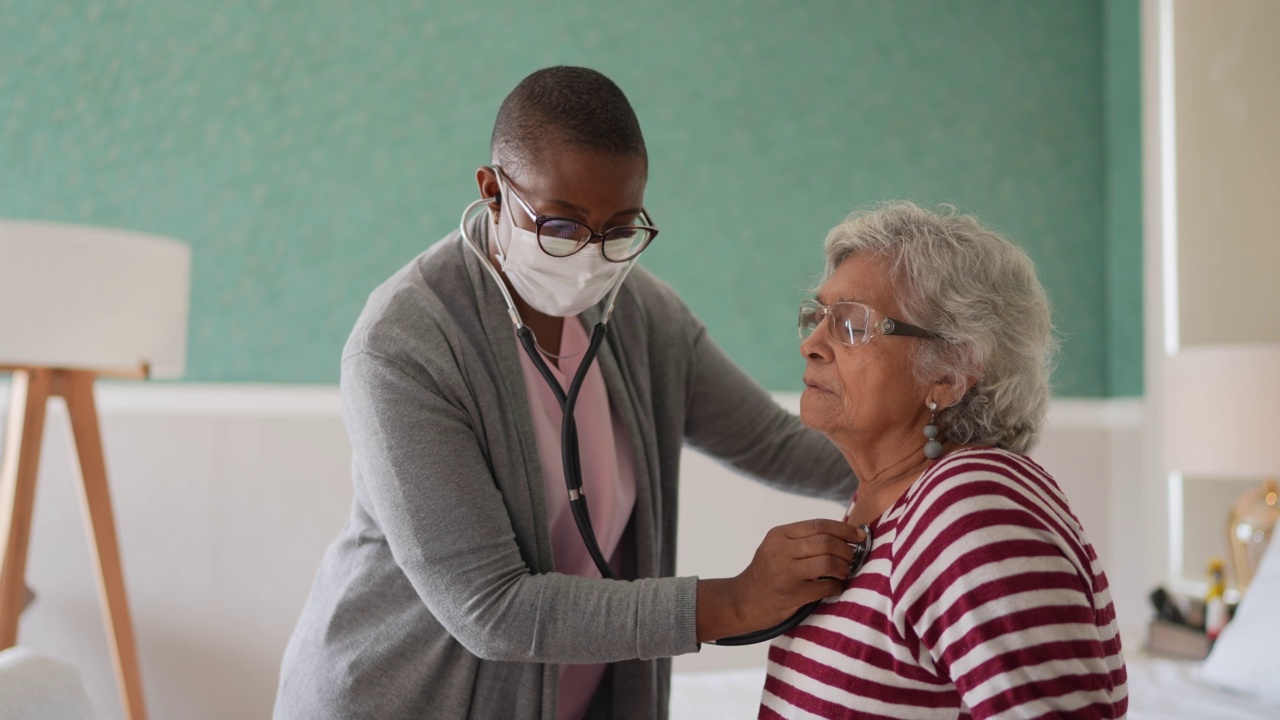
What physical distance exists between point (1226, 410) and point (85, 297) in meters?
2.48

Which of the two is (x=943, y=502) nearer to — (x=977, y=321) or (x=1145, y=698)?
(x=977, y=321)

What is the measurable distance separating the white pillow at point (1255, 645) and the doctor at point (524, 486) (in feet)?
4.41

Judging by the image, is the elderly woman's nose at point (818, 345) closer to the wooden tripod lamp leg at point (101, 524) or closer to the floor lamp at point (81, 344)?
the floor lamp at point (81, 344)

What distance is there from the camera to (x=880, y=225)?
1.16m

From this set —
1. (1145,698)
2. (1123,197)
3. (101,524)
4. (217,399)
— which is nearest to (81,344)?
(101,524)

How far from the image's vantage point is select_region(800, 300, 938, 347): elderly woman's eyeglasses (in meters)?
1.11

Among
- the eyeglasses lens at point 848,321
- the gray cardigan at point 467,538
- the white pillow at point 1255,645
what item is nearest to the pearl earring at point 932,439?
the eyeglasses lens at point 848,321

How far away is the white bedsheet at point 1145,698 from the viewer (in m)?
1.97

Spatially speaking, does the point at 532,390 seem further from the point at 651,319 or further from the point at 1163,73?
the point at 1163,73

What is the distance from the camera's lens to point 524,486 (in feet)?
4.02

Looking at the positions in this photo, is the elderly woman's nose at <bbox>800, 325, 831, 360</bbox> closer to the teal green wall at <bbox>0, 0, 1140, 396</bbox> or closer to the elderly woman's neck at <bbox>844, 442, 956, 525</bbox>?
the elderly woman's neck at <bbox>844, 442, 956, 525</bbox>

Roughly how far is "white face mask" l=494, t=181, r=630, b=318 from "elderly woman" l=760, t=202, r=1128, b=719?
0.25 metres

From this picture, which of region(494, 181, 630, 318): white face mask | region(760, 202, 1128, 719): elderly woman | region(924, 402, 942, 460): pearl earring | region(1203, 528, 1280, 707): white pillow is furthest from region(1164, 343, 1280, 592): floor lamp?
region(494, 181, 630, 318): white face mask

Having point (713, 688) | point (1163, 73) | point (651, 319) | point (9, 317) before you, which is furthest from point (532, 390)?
point (1163, 73)
